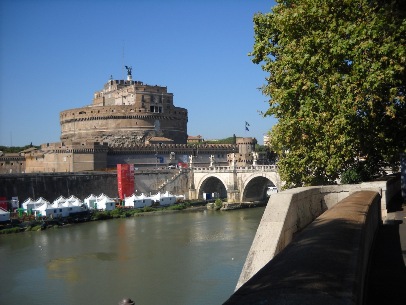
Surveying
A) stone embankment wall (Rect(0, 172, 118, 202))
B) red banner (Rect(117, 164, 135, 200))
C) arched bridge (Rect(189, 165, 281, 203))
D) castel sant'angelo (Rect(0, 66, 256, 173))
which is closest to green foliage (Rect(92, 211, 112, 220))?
stone embankment wall (Rect(0, 172, 118, 202))

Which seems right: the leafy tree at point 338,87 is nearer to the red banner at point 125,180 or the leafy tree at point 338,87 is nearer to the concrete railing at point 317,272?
the concrete railing at point 317,272

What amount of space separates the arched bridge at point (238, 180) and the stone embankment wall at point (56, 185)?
306 inches

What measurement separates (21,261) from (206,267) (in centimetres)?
742

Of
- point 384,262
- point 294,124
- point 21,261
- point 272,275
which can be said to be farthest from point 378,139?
point 21,261

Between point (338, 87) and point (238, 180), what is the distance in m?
29.1

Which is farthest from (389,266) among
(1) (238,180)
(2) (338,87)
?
(1) (238,180)

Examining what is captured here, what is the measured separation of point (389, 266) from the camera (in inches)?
A: 170

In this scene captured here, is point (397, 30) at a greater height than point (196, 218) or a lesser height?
greater

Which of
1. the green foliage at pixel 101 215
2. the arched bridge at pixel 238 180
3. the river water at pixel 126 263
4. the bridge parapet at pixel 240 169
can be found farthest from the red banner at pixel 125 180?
the river water at pixel 126 263

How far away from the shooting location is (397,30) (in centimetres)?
629

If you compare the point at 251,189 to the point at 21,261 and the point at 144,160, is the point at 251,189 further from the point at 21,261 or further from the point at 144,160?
the point at 21,261

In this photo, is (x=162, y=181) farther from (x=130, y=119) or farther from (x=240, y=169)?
(x=130, y=119)

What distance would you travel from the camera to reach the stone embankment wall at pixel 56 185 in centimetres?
2926

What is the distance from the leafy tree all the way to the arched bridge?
931 inches
